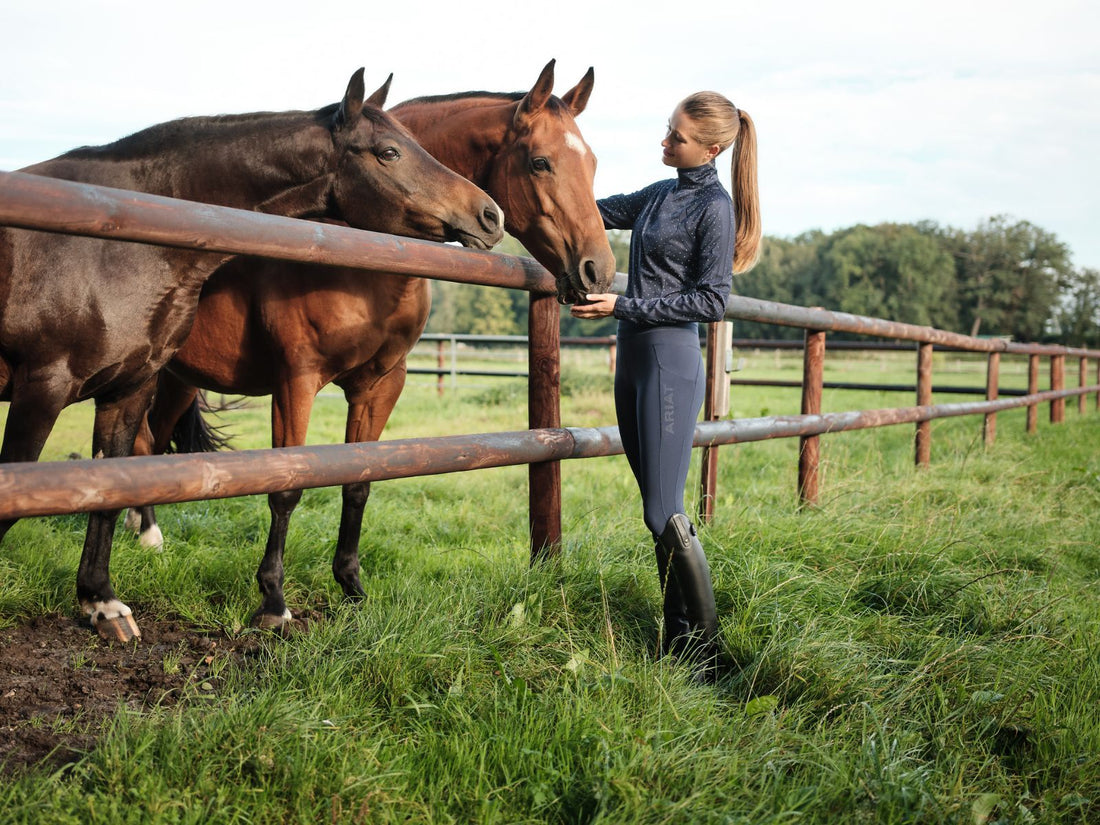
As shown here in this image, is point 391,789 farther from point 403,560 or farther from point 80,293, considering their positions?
point 403,560

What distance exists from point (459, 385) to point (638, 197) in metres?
12.9

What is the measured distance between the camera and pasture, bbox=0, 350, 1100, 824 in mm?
1538

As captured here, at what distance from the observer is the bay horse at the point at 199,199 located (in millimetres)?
2490

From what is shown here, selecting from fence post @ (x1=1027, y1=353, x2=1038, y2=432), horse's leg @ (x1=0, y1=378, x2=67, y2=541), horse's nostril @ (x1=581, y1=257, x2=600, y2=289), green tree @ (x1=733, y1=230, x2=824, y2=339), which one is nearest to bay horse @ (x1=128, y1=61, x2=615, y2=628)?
horse's nostril @ (x1=581, y1=257, x2=600, y2=289)

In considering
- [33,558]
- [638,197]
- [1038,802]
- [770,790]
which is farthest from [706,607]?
[33,558]

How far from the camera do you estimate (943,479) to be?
5.50 m

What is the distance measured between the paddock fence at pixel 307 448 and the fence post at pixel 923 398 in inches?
103

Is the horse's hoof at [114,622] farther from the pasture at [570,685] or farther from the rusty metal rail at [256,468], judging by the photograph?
the rusty metal rail at [256,468]

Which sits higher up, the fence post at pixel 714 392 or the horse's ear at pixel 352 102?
the horse's ear at pixel 352 102

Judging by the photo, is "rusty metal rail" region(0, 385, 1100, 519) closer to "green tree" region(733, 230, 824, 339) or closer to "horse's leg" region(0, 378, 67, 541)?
"horse's leg" region(0, 378, 67, 541)

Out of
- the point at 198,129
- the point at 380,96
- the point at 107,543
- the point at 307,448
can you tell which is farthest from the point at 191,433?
the point at 307,448

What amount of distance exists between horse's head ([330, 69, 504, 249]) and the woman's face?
61 cm

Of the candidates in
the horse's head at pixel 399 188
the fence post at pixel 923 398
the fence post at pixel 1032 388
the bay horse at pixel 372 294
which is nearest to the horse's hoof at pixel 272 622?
the bay horse at pixel 372 294

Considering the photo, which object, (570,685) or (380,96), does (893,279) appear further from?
(570,685)
